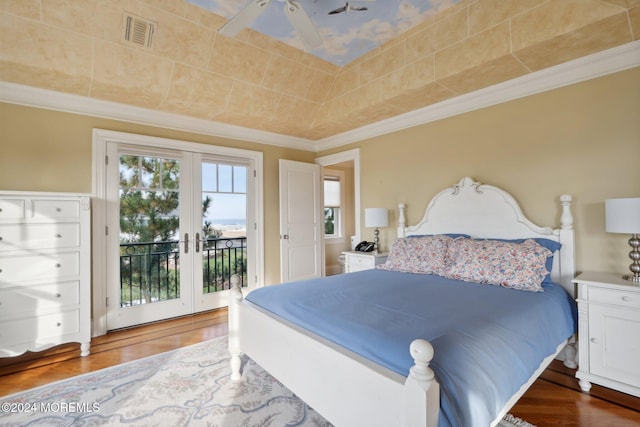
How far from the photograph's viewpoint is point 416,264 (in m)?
2.91

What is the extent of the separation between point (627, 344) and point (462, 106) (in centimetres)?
238

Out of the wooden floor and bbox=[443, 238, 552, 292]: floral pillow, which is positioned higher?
bbox=[443, 238, 552, 292]: floral pillow

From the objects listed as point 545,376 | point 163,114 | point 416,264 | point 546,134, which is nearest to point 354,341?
point 416,264

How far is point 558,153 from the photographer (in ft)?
8.64

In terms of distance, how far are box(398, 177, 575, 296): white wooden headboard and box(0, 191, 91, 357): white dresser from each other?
3.30 meters

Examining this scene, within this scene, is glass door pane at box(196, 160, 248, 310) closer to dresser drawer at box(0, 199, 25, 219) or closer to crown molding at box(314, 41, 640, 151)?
dresser drawer at box(0, 199, 25, 219)

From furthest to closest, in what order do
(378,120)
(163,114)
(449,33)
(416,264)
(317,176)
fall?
(317,176) → (378,120) → (163,114) → (416,264) → (449,33)

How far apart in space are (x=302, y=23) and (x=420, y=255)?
7.22 feet

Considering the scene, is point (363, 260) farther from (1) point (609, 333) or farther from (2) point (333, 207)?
(2) point (333, 207)

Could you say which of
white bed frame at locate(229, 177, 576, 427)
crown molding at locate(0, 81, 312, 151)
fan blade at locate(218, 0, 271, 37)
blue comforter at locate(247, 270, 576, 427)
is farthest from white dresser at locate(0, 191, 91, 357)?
fan blade at locate(218, 0, 271, 37)

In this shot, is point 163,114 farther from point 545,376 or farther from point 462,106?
point 545,376

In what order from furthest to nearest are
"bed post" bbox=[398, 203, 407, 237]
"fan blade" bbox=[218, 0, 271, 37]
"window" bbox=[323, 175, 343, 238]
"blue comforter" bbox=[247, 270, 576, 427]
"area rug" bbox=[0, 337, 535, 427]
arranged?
"window" bbox=[323, 175, 343, 238] < "bed post" bbox=[398, 203, 407, 237] < "fan blade" bbox=[218, 0, 271, 37] < "area rug" bbox=[0, 337, 535, 427] < "blue comforter" bbox=[247, 270, 576, 427]

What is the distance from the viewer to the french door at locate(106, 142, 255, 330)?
11.2 ft

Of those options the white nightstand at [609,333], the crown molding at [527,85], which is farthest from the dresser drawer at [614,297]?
the crown molding at [527,85]
